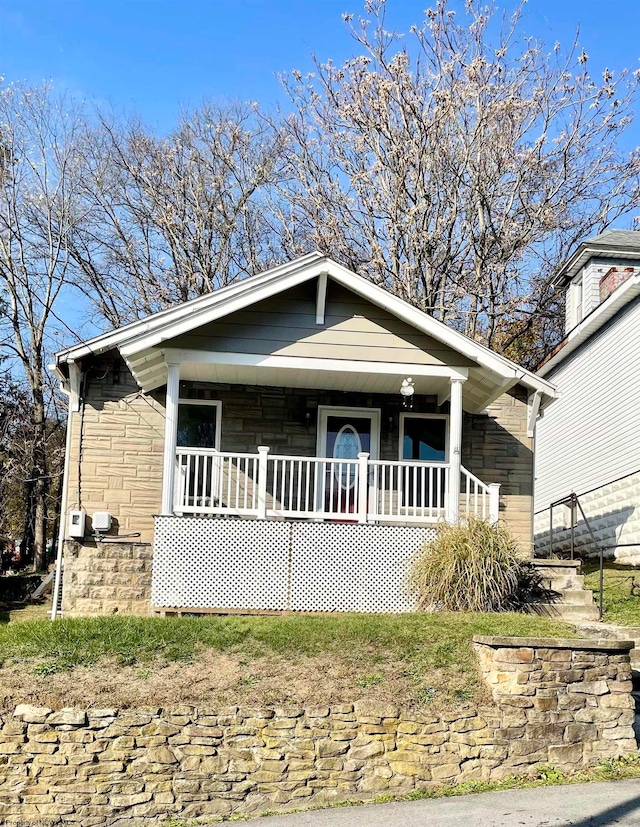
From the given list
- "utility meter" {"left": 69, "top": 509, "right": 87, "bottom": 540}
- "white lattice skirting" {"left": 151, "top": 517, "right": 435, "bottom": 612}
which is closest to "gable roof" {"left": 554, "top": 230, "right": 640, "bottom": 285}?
"white lattice skirting" {"left": 151, "top": 517, "right": 435, "bottom": 612}

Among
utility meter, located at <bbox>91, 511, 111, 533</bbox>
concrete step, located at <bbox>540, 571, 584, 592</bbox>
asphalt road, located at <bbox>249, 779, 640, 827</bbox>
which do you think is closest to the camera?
asphalt road, located at <bbox>249, 779, 640, 827</bbox>

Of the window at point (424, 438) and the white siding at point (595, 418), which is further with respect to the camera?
the white siding at point (595, 418)

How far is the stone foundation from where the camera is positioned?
11922 mm

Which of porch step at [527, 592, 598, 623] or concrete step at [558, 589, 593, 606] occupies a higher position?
concrete step at [558, 589, 593, 606]

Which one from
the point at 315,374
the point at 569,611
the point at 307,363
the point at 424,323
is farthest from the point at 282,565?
the point at 569,611

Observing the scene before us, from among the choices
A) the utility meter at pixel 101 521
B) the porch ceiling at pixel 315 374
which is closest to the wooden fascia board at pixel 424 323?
the porch ceiling at pixel 315 374

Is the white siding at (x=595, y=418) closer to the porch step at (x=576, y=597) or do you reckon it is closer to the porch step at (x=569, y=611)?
the porch step at (x=576, y=597)

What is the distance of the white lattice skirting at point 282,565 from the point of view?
11133 millimetres

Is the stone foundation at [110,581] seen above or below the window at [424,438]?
below

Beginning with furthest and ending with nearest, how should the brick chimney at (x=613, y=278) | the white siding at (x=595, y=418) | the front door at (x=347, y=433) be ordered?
the brick chimney at (x=613, y=278)
the white siding at (x=595, y=418)
the front door at (x=347, y=433)

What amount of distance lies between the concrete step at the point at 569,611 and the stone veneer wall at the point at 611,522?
3.09 meters

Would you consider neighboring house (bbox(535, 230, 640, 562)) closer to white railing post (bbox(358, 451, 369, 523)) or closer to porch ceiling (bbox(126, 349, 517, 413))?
porch ceiling (bbox(126, 349, 517, 413))

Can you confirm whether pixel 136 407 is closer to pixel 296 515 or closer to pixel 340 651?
pixel 296 515

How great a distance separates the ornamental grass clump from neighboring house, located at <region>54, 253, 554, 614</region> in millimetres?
639
